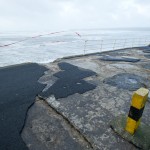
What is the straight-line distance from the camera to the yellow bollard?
2.92m

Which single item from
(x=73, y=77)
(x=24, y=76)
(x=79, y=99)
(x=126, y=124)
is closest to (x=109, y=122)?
(x=126, y=124)

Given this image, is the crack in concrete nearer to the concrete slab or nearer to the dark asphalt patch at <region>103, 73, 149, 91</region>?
the concrete slab

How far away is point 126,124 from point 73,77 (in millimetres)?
3037

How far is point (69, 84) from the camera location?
5457mm

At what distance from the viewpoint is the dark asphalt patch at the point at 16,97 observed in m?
3.11

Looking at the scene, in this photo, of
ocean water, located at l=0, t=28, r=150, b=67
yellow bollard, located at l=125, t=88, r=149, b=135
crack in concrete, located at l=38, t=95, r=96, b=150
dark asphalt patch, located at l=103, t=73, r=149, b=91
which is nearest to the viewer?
yellow bollard, located at l=125, t=88, r=149, b=135

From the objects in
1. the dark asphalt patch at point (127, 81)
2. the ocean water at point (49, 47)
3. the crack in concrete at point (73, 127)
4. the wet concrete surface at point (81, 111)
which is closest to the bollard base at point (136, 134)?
the wet concrete surface at point (81, 111)

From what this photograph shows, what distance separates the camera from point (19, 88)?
16.9 ft

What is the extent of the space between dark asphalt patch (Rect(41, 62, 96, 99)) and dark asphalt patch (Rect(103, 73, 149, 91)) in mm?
745

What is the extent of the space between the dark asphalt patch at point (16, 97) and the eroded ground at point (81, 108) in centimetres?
17

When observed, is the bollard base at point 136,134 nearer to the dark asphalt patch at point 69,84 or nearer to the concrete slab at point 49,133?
the concrete slab at point 49,133

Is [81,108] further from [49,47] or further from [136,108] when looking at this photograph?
[49,47]

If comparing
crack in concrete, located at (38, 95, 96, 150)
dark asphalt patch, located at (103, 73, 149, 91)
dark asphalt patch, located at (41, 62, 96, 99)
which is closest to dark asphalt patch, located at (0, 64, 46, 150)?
dark asphalt patch, located at (41, 62, 96, 99)

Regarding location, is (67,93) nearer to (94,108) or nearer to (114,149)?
(94,108)
